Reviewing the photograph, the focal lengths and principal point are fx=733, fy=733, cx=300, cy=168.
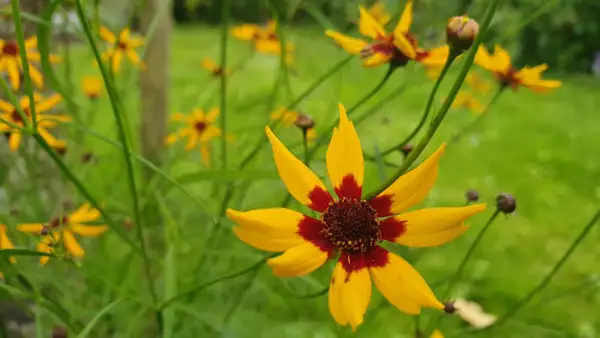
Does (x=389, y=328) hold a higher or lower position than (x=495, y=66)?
lower

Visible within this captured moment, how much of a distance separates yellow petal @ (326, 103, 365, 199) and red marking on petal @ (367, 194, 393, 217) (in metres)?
0.01

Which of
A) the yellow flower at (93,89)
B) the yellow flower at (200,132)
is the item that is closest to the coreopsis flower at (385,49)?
the yellow flower at (200,132)

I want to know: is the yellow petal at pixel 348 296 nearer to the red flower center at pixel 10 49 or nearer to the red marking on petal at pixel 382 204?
the red marking on petal at pixel 382 204

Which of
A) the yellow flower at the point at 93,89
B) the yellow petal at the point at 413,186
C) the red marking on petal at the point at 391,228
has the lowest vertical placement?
the yellow flower at the point at 93,89

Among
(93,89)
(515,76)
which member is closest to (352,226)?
(515,76)

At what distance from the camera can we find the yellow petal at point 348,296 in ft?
1.47

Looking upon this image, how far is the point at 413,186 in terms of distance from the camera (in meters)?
0.47

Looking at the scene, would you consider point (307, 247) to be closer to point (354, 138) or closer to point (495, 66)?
point (354, 138)

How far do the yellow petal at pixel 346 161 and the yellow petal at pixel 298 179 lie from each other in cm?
1

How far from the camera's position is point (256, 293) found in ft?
3.17

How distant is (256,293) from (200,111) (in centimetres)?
43

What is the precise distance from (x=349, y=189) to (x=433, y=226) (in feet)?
0.22

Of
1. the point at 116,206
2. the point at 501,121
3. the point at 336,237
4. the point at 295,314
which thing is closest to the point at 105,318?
the point at 116,206

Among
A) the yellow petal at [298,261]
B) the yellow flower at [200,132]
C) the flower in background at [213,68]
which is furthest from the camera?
the yellow flower at [200,132]
